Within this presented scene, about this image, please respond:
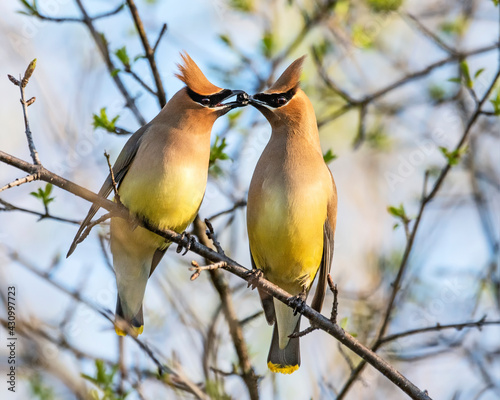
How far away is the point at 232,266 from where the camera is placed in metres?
4.26

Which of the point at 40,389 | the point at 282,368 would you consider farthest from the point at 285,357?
the point at 40,389

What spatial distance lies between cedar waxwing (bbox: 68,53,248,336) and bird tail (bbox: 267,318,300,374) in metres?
1.06

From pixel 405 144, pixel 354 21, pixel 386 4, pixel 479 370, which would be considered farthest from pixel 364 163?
pixel 479 370

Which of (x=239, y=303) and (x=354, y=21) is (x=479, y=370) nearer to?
(x=239, y=303)

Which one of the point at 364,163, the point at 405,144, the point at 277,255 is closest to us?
the point at 277,255

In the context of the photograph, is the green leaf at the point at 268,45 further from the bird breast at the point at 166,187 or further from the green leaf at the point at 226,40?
the bird breast at the point at 166,187

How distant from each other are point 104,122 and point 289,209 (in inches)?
60.0

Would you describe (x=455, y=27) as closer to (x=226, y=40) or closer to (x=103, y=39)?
(x=226, y=40)

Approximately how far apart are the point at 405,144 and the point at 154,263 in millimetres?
5199

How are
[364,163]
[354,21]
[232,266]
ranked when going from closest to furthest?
1. [232,266]
2. [354,21]
3. [364,163]

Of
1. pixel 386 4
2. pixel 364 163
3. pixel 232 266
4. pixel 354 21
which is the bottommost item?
pixel 232 266

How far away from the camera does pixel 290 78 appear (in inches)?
215

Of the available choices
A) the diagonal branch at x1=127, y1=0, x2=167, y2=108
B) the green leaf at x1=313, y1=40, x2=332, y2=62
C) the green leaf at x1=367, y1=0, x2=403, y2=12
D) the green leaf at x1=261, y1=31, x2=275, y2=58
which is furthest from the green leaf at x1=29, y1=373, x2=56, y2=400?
the green leaf at x1=367, y1=0, x2=403, y2=12

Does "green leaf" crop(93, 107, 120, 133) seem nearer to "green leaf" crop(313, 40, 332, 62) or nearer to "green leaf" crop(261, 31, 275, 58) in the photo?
"green leaf" crop(261, 31, 275, 58)
